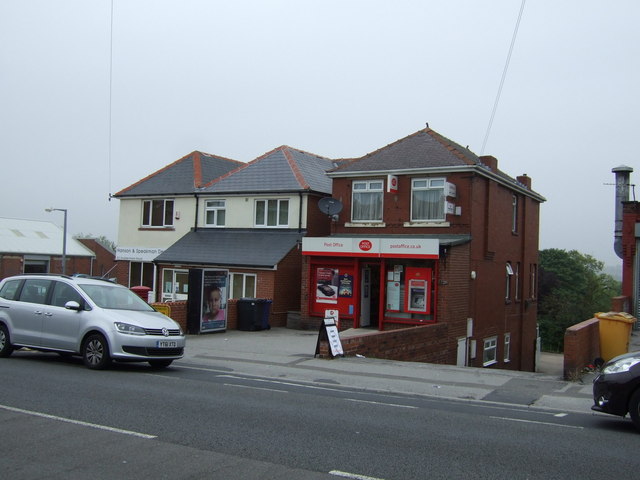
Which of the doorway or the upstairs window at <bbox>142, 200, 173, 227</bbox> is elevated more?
the upstairs window at <bbox>142, 200, 173, 227</bbox>

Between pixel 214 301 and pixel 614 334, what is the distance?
1170 centimetres

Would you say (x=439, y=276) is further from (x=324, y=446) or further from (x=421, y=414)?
(x=324, y=446)

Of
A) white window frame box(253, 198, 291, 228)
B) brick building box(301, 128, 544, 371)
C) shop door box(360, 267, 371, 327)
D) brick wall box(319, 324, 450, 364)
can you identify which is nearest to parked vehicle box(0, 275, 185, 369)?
brick wall box(319, 324, 450, 364)

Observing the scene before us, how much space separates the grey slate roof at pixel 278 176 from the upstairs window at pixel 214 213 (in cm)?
59

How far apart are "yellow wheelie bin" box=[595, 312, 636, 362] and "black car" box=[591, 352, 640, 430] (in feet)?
24.1

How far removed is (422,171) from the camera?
22.6 meters

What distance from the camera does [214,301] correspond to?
20.3 m

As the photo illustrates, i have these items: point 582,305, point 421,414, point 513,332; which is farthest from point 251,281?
point 582,305

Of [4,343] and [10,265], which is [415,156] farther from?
[10,265]

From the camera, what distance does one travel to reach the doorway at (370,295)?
22.8 metres

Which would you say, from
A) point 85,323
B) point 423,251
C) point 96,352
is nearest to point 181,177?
point 423,251

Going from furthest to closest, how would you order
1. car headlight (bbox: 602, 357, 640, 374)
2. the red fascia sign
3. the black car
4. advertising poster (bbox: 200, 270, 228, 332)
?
the red fascia sign < advertising poster (bbox: 200, 270, 228, 332) < car headlight (bbox: 602, 357, 640, 374) < the black car

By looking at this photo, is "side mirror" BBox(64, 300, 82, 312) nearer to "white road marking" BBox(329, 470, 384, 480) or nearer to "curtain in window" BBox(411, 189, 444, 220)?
"white road marking" BBox(329, 470, 384, 480)

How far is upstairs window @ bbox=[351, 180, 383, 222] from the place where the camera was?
23734 millimetres
